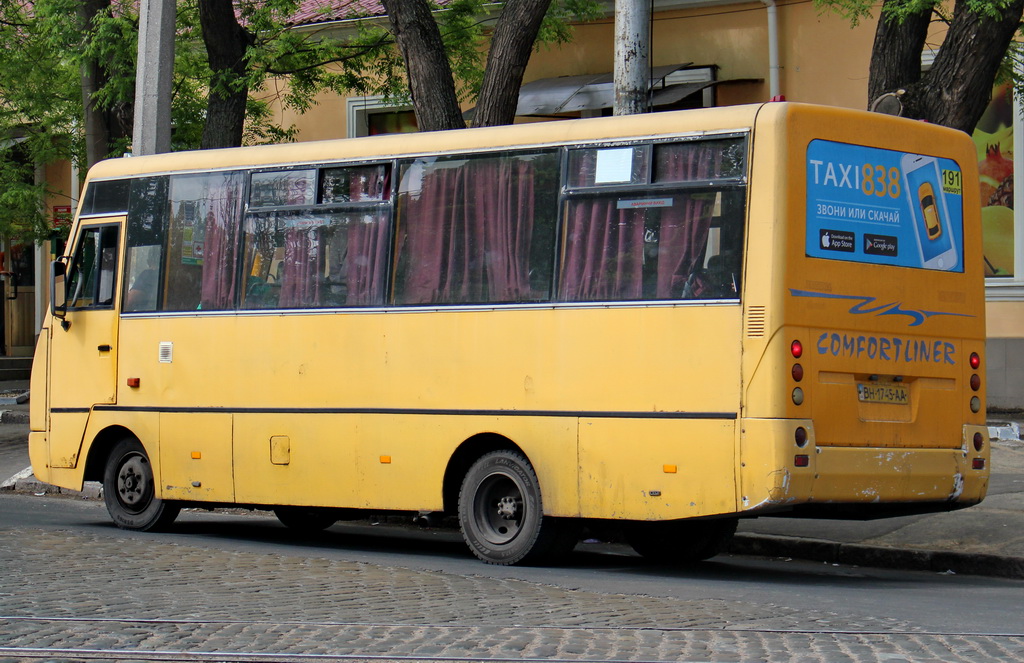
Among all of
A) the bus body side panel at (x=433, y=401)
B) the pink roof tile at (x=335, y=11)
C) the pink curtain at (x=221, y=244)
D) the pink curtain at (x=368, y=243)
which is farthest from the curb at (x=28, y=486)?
the pink roof tile at (x=335, y=11)

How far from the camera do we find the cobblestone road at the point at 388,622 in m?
6.39

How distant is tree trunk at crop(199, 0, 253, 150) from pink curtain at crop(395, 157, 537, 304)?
7.78m

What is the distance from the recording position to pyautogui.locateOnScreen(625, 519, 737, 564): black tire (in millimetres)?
10547

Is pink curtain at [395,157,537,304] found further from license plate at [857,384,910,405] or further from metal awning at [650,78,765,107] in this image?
metal awning at [650,78,765,107]

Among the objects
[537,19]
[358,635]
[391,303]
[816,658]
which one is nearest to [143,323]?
[391,303]

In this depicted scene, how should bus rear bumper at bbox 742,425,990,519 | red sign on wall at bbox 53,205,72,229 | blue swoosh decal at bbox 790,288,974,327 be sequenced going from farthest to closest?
red sign on wall at bbox 53,205,72,229, blue swoosh decal at bbox 790,288,974,327, bus rear bumper at bbox 742,425,990,519

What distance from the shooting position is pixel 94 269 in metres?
12.5

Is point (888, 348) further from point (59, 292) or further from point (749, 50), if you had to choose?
point (749, 50)

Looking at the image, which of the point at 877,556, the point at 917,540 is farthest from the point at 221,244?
the point at 917,540

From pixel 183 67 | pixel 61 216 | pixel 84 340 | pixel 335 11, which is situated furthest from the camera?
pixel 61 216

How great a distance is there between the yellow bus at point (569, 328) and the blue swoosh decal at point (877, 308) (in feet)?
0.05

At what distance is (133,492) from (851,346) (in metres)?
6.11

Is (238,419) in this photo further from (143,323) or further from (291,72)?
(291,72)

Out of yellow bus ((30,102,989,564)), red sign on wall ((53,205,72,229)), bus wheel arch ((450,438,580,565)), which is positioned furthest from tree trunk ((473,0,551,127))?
red sign on wall ((53,205,72,229))
